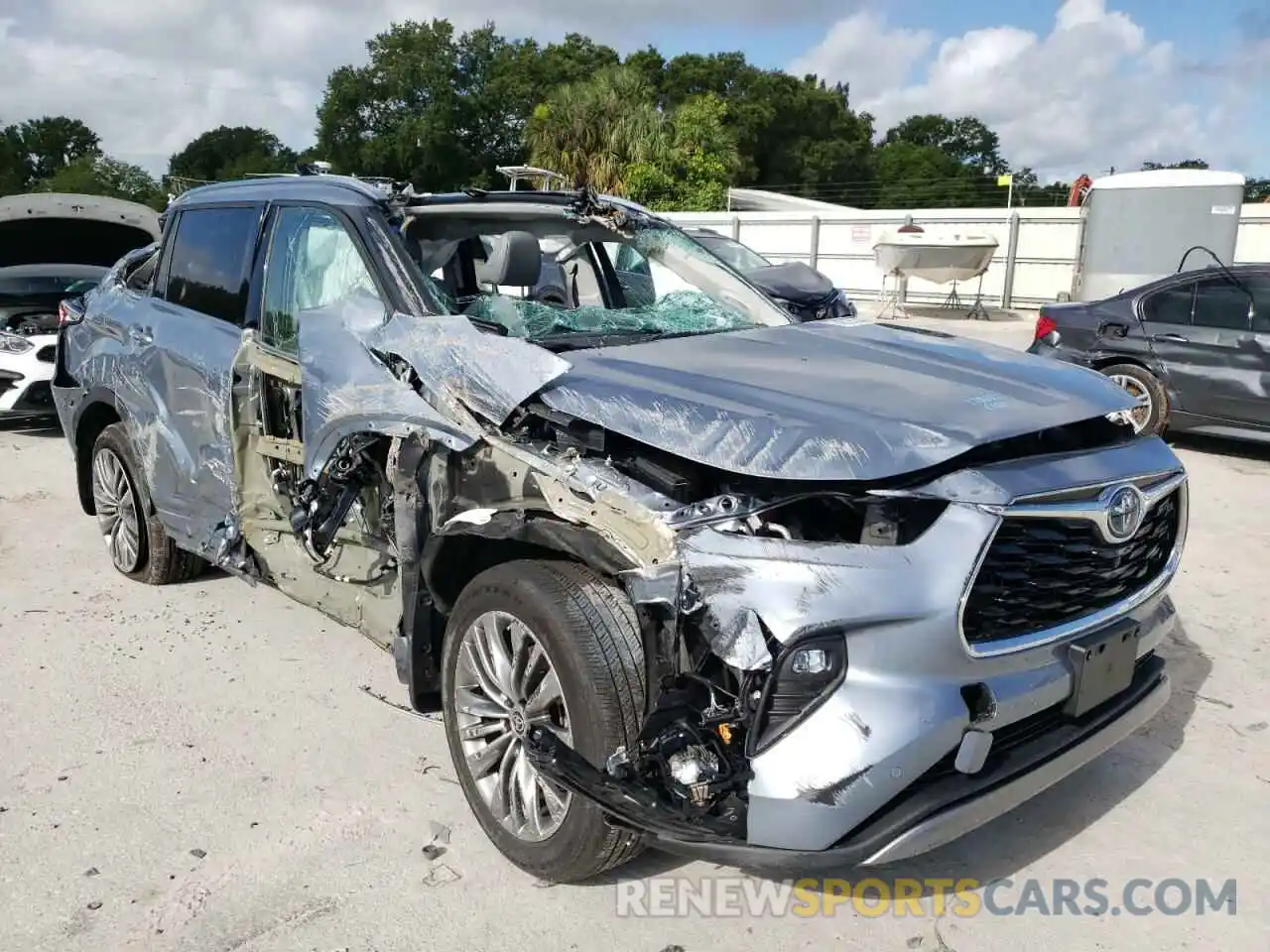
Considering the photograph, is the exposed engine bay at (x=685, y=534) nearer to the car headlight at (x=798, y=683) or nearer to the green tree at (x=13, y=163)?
the car headlight at (x=798, y=683)

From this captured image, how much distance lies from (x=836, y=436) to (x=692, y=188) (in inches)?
1164

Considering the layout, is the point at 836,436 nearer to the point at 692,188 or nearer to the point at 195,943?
the point at 195,943

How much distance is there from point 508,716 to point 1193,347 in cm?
754

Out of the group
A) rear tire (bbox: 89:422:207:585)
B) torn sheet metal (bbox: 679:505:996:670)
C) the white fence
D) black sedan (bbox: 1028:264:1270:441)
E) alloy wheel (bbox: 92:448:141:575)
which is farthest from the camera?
the white fence

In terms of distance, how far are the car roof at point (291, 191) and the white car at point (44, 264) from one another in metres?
4.56

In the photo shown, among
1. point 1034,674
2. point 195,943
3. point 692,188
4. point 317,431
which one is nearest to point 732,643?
point 1034,674

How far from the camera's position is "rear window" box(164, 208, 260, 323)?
4410 mm

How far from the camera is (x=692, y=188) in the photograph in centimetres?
3086

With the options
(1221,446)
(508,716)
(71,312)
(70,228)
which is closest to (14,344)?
(70,228)

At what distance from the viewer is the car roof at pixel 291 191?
3938 mm

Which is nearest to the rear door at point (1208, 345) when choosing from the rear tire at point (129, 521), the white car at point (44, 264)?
the rear tire at point (129, 521)

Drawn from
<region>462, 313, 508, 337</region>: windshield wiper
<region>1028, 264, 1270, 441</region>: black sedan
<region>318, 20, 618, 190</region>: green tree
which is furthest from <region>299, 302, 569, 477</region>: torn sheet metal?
<region>318, 20, 618, 190</region>: green tree

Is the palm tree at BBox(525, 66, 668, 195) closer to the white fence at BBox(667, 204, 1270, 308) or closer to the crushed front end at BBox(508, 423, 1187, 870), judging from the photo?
the white fence at BBox(667, 204, 1270, 308)

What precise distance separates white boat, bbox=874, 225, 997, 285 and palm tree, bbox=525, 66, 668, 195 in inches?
446
